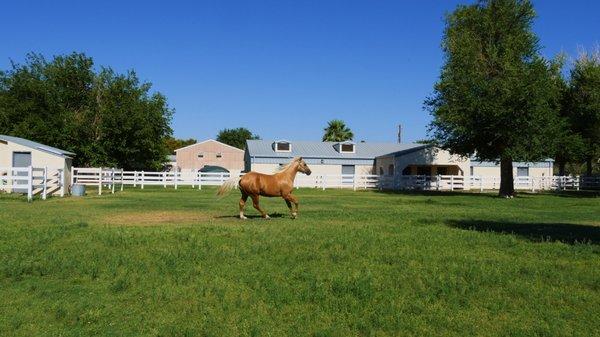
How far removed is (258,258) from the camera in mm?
8938

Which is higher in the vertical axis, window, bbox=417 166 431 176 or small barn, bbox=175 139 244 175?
small barn, bbox=175 139 244 175

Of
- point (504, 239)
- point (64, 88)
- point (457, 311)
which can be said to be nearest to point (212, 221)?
point (504, 239)

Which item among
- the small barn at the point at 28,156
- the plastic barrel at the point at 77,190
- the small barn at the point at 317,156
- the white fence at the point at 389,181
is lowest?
the plastic barrel at the point at 77,190

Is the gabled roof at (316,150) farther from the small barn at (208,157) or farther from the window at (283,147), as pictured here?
the small barn at (208,157)

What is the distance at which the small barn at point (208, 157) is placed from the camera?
76.8 metres

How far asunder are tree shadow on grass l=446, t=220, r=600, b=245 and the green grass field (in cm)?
17

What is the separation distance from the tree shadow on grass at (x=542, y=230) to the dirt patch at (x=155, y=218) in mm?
7244

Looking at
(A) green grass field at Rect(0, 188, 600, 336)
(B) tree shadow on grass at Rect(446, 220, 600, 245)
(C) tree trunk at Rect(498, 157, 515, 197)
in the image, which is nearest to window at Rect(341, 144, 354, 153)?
(C) tree trunk at Rect(498, 157, 515, 197)

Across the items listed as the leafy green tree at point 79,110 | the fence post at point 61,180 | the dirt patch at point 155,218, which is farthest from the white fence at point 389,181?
the dirt patch at point 155,218

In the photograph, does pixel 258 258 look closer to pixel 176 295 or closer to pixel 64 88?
pixel 176 295

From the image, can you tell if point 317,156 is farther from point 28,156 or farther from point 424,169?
point 28,156

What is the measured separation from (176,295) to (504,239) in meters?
7.23

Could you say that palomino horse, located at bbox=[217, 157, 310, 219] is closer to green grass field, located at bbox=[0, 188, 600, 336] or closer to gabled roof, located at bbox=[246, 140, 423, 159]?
green grass field, located at bbox=[0, 188, 600, 336]

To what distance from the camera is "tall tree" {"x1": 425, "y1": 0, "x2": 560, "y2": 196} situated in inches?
1331
